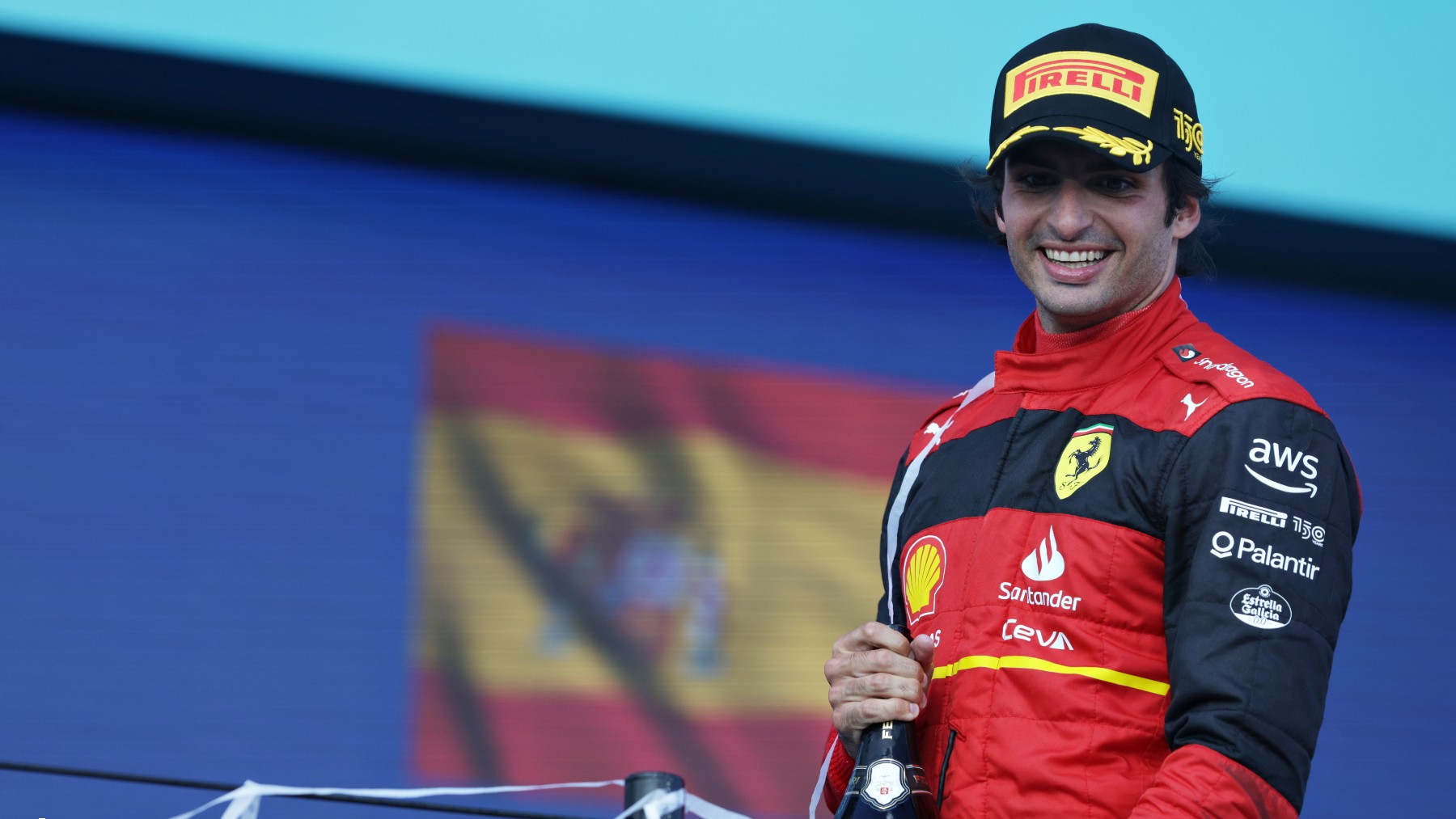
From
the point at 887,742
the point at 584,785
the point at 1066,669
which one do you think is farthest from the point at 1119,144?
the point at 584,785

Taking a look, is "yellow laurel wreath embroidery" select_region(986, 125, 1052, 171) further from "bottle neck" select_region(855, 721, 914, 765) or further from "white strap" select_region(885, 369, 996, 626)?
"bottle neck" select_region(855, 721, 914, 765)

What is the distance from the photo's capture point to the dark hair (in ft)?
5.55

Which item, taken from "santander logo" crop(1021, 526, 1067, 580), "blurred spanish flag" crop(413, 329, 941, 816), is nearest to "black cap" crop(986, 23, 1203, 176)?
"santander logo" crop(1021, 526, 1067, 580)

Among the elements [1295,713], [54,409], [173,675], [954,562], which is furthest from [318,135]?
[1295,713]

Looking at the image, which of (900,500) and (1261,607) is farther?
(900,500)

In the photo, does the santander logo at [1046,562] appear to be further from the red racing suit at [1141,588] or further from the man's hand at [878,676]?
the man's hand at [878,676]

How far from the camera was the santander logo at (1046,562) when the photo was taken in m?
1.57

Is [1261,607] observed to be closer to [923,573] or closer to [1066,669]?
[1066,669]

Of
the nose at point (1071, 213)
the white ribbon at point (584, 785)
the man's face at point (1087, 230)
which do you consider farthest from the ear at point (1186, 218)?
the white ribbon at point (584, 785)

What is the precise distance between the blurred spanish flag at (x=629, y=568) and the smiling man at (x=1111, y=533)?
3.11m

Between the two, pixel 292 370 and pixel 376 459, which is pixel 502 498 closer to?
pixel 376 459

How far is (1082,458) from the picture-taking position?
1.62 meters

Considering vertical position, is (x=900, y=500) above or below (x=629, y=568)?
below

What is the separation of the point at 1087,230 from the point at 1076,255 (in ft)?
0.11
